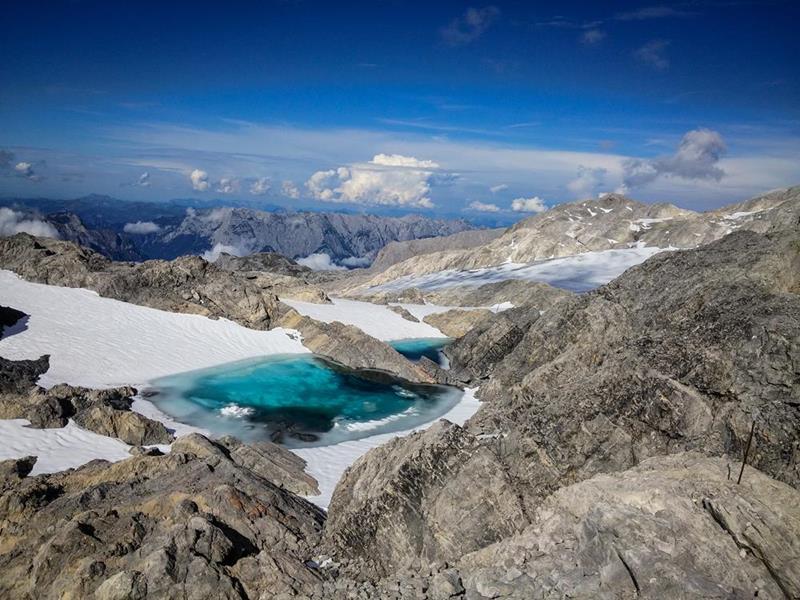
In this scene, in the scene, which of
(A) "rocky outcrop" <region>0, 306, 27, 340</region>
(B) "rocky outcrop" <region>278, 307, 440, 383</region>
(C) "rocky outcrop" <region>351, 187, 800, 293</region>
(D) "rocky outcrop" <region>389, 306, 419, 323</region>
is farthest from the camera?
(C) "rocky outcrop" <region>351, 187, 800, 293</region>

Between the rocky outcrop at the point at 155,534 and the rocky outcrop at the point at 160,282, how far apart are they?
1015 inches

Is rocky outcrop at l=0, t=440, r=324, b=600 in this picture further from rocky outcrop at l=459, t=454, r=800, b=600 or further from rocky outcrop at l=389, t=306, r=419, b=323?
rocky outcrop at l=389, t=306, r=419, b=323

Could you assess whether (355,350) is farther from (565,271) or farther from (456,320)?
(565,271)

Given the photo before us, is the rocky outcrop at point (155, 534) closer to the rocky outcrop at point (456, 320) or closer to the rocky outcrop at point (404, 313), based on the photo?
the rocky outcrop at point (456, 320)

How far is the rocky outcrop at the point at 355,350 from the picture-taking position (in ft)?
109

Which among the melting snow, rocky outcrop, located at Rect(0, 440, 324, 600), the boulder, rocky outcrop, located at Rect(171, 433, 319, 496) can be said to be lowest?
the melting snow

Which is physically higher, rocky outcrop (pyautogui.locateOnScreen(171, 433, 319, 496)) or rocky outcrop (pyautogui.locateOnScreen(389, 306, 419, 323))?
rocky outcrop (pyautogui.locateOnScreen(171, 433, 319, 496))

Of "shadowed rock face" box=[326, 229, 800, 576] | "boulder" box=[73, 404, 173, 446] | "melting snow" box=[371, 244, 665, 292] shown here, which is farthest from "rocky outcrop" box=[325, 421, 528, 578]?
"melting snow" box=[371, 244, 665, 292]

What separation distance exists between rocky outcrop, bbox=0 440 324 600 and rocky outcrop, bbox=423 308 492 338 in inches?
1284

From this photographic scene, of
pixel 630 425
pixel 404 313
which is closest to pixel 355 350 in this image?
pixel 404 313

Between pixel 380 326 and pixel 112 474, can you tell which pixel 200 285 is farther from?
pixel 112 474

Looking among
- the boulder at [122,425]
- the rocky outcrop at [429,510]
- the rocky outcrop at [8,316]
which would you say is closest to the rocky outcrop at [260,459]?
the boulder at [122,425]

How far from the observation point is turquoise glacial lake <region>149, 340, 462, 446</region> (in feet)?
80.4

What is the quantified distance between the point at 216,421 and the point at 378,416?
773cm
